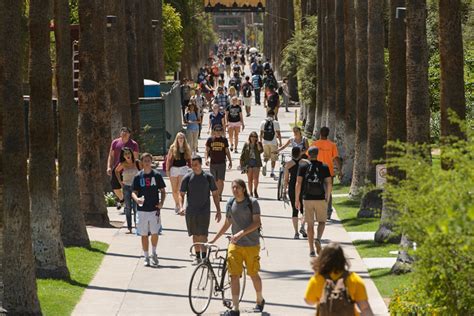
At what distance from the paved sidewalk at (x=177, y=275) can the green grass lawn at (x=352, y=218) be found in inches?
9.5

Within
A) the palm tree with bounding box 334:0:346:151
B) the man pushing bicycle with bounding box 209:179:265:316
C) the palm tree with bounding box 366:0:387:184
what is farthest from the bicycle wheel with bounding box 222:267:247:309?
the palm tree with bounding box 334:0:346:151

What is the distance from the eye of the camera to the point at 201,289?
59.0 feet

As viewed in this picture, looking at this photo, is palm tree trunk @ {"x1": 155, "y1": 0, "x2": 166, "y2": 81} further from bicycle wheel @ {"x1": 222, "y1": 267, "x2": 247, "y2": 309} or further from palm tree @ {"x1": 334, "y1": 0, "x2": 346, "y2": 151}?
bicycle wheel @ {"x1": 222, "y1": 267, "x2": 247, "y2": 309}

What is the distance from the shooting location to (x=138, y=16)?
46438 mm

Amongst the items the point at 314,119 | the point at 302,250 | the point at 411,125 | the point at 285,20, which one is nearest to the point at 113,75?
the point at 302,250

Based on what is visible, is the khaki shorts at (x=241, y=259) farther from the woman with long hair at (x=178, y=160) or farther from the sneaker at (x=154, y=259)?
the woman with long hair at (x=178, y=160)

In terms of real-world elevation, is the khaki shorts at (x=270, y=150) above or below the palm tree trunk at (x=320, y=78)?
below

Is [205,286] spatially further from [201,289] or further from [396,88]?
[396,88]

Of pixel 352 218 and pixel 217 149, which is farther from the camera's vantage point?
pixel 217 149

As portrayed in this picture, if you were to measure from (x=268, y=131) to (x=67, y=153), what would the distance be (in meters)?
11.5

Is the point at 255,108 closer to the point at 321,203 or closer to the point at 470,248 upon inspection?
the point at 321,203

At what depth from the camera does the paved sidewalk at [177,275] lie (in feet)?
61.4

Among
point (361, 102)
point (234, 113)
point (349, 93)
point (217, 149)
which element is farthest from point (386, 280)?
point (234, 113)

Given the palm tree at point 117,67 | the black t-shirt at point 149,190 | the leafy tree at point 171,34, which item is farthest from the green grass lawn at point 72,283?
the leafy tree at point 171,34
